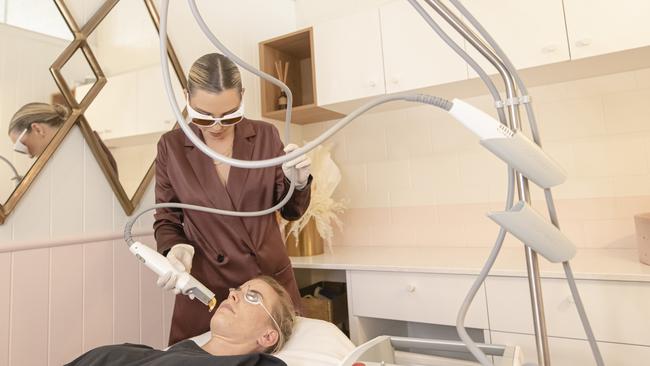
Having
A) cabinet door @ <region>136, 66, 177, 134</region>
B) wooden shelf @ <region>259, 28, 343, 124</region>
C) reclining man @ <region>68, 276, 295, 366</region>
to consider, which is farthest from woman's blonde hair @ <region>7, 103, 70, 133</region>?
wooden shelf @ <region>259, 28, 343, 124</region>

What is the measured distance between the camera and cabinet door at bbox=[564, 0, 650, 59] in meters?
1.40

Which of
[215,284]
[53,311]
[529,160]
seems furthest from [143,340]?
[529,160]

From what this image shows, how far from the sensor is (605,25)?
1.45m

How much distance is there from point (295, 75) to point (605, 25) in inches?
59.9

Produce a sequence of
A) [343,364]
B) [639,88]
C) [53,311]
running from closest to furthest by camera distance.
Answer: [343,364], [53,311], [639,88]

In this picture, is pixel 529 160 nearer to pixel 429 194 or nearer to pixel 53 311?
pixel 53 311

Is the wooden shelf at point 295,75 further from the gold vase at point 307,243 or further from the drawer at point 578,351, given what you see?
the drawer at point 578,351

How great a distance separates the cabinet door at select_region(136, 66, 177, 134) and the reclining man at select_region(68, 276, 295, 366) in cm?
79

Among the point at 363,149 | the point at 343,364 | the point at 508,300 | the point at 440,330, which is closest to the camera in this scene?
the point at 343,364

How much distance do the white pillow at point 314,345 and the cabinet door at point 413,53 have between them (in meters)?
1.11

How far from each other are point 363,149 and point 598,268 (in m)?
1.26

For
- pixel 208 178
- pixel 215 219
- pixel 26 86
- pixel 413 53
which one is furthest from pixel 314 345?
pixel 413 53

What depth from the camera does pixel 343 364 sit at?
807 mm

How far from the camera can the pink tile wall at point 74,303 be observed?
1187mm
